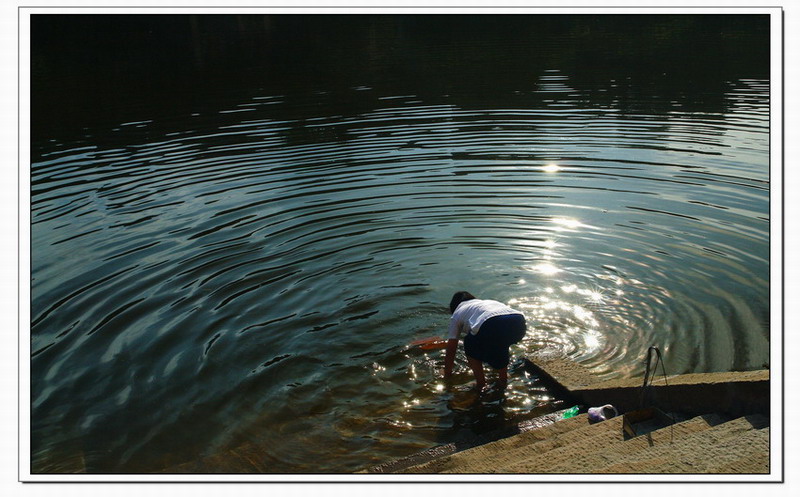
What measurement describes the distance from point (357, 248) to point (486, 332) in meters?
5.07

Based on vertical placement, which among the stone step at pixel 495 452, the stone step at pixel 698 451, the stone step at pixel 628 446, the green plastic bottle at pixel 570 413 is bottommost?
the green plastic bottle at pixel 570 413

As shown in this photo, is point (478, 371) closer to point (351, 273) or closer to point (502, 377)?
point (502, 377)

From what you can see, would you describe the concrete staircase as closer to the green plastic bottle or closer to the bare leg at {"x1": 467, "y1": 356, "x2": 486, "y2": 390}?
the green plastic bottle

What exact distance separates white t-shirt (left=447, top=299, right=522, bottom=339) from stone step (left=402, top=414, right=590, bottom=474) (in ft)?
4.41

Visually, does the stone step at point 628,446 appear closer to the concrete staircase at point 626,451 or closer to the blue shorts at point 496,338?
the concrete staircase at point 626,451

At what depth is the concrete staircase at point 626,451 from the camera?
563 centimetres

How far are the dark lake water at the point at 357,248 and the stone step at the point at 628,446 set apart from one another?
1931 mm

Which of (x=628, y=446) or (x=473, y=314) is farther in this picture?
(x=473, y=314)

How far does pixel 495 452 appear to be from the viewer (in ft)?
22.2

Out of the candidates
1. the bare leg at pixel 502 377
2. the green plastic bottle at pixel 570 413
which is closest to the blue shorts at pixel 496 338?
the bare leg at pixel 502 377

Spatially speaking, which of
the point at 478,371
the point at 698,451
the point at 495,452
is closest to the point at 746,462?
the point at 698,451

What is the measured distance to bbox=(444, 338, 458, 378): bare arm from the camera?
858 cm

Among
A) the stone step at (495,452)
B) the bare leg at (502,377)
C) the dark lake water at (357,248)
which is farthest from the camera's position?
the bare leg at (502,377)

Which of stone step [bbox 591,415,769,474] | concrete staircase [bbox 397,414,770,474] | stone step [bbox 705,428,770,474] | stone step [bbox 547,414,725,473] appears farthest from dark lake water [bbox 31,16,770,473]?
stone step [bbox 705,428,770,474]
